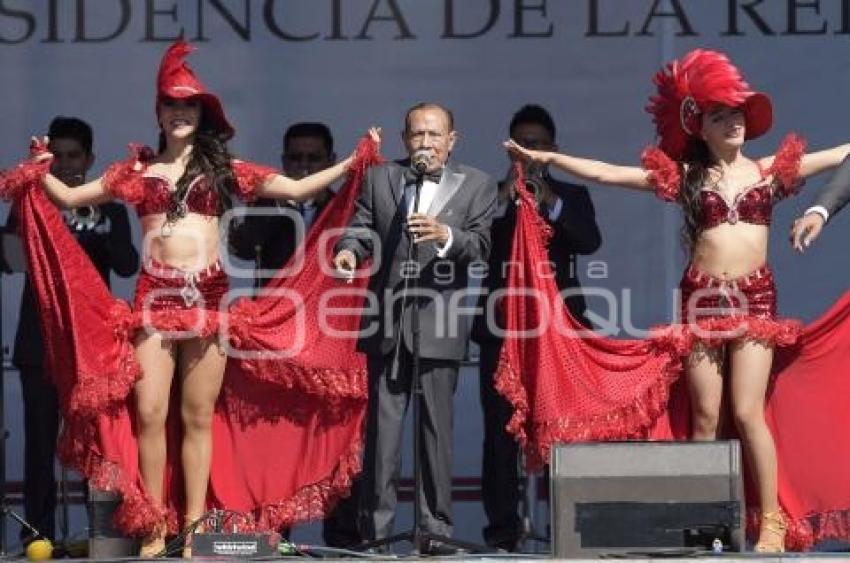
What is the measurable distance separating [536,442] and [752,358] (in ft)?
2.72

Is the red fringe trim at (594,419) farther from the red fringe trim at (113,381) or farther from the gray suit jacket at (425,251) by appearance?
the red fringe trim at (113,381)

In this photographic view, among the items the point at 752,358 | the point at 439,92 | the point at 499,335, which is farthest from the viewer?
the point at 439,92

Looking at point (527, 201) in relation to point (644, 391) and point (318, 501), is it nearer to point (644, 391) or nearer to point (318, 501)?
point (644, 391)

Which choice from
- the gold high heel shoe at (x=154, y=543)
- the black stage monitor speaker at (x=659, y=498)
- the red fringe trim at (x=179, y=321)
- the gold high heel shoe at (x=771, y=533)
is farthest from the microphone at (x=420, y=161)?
the gold high heel shoe at (x=771, y=533)

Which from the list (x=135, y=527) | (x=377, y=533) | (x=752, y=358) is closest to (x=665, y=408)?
(x=752, y=358)

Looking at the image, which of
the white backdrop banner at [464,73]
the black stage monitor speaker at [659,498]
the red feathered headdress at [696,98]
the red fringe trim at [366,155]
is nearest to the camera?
the black stage monitor speaker at [659,498]

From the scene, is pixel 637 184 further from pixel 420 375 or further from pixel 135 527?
pixel 135 527

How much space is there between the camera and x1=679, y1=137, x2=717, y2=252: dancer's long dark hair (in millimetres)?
10391

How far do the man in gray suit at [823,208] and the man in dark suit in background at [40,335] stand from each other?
8.65 ft

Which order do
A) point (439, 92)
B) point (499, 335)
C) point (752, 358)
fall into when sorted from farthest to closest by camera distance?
point (439, 92) → point (499, 335) → point (752, 358)

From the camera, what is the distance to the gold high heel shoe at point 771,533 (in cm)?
1038

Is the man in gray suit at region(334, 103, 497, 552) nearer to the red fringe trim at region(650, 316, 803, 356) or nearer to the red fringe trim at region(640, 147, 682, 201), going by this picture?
the red fringe trim at region(640, 147, 682, 201)

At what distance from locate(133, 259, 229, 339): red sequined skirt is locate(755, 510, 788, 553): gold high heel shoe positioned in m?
2.08

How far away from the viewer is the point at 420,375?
1050 centimetres
